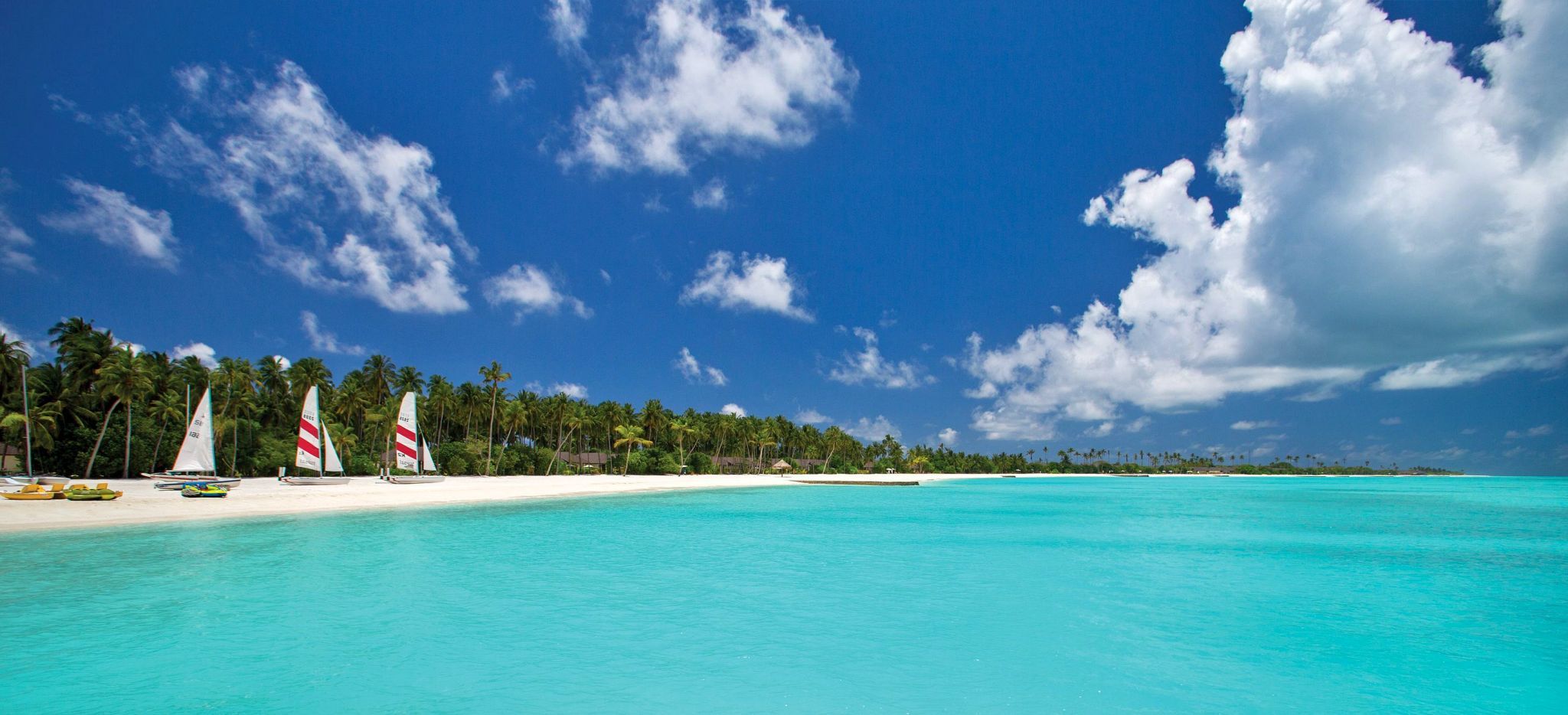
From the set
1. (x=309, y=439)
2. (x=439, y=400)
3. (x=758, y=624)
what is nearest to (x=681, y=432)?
(x=439, y=400)

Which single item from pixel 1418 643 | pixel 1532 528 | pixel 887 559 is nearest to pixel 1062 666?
pixel 1418 643

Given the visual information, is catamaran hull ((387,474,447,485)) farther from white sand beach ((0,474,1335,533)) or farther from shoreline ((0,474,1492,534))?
shoreline ((0,474,1492,534))

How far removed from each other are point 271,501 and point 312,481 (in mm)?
9645

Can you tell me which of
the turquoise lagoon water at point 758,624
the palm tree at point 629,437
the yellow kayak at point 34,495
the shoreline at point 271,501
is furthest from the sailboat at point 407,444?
the palm tree at point 629,437

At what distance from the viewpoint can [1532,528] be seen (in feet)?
118

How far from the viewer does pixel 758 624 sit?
12.7 metres

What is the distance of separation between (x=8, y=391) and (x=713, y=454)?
257 feet

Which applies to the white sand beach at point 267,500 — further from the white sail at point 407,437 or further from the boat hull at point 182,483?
the white sail at point 407,437

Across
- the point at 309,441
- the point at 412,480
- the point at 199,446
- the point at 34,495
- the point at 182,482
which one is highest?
the point at 309,441

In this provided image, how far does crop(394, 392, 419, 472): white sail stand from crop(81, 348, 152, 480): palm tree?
15.0 meters

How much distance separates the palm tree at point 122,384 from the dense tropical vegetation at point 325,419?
0.12m

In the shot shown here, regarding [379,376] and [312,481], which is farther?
[379,376]

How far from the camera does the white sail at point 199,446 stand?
36938 mm

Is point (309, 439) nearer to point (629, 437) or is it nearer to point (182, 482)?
point (182, 482)
